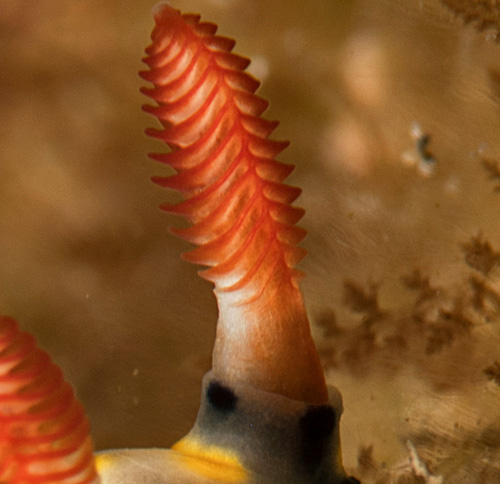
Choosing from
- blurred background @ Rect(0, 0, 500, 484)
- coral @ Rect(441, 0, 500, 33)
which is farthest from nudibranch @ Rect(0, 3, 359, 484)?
coral @ Rect(441, 0, 500, 33)

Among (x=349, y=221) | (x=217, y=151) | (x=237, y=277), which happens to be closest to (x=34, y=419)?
(x=237, y=277)

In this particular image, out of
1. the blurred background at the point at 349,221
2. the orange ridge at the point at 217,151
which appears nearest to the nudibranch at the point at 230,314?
the orange ridge at the point at 217,151

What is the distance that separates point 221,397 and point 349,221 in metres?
0.54

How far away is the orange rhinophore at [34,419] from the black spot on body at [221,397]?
0.34 m

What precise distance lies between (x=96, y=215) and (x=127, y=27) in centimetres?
44

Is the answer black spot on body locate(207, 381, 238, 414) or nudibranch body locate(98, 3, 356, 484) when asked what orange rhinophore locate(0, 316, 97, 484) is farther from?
black spot on body locate(207, 381, 238, 414)

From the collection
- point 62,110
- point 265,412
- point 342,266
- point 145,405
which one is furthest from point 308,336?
point 62,110

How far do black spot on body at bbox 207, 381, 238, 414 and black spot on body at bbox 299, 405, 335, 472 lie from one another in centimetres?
15

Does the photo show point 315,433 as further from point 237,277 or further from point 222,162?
point 222,162

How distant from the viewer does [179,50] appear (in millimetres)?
1075

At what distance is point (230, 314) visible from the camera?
122 centimetres

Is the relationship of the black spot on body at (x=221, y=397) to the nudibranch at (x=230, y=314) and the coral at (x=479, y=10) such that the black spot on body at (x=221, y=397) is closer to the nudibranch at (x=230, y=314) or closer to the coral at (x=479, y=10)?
the nudibranch at (x=230, y=314)

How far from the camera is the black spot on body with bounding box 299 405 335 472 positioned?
1207mm

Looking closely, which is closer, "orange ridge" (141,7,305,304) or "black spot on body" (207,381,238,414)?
"orange ridge" (141,7,305,304)
